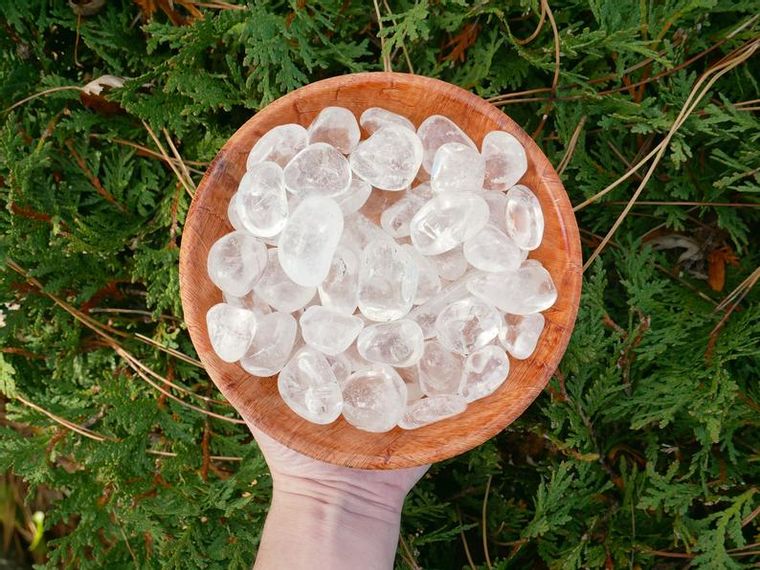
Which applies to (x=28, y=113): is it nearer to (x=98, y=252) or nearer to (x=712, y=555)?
(x=98, y=252)

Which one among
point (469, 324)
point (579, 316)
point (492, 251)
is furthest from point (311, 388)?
point (579, 316)

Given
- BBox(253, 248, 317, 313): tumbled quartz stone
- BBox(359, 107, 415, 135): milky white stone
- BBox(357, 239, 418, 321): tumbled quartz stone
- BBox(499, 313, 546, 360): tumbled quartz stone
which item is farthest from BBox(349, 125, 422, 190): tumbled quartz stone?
BBox(499, 313, 546, 360): tumbled quartz stone

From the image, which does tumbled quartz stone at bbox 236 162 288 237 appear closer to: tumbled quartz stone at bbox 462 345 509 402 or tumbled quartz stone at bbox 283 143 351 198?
tumbled quartz stone at bbox 283 143 351 198

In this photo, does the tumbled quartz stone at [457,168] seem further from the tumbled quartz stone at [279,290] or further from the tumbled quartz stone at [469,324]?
the tumbled quartz stone at [279,290]

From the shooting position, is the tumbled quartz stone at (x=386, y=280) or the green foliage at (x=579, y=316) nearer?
the tumbled quartz stone at (x=386, y=280)

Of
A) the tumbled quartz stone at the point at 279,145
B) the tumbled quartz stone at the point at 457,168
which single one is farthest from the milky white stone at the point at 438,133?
the tumbled quartz stone at the point at 279,145

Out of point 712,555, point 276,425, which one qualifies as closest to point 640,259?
point 712,555
